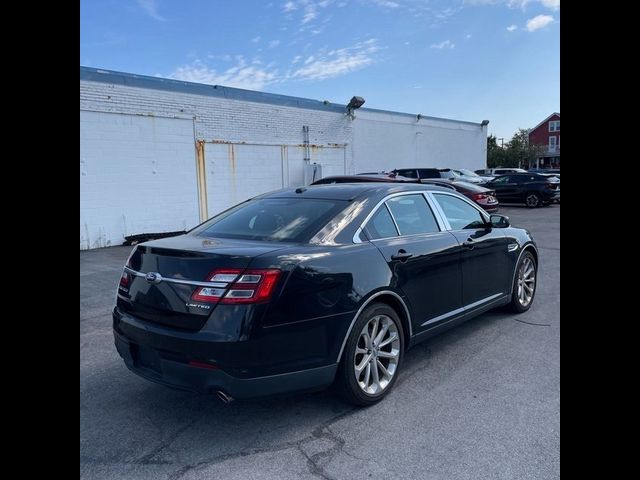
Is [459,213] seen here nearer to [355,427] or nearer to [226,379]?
[355,427]

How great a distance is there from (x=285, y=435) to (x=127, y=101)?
35.6 ft

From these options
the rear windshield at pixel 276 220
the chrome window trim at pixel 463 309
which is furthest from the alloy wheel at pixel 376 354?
the rear windshield at pixel 276 220

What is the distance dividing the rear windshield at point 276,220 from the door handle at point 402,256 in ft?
1.77

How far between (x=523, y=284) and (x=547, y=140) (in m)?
70.4

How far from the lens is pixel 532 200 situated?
20.8m

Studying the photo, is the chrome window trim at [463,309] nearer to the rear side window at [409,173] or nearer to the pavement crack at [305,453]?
the pavement crack at [305,453]

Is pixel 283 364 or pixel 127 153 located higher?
pixel 127 153

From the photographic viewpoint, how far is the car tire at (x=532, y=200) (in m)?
20.6

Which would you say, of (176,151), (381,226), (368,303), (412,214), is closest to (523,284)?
(412,214)

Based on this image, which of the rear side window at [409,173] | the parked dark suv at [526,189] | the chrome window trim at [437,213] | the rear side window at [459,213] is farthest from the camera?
the parked dark suv at [526,189]
